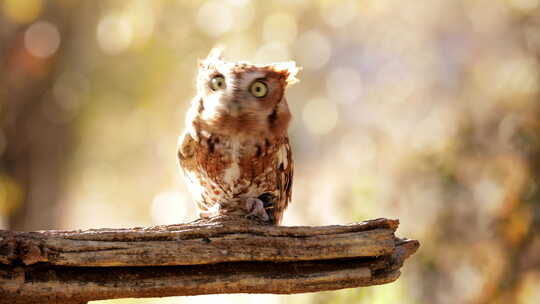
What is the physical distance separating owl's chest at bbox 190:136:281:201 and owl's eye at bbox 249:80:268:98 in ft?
0.63

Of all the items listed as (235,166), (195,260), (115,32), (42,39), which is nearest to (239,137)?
(235,166)

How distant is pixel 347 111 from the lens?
636 cm

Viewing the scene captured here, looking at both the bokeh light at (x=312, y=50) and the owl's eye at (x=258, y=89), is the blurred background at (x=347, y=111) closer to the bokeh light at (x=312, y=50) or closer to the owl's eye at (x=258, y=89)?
the bokeh light at (x=312, y=50)

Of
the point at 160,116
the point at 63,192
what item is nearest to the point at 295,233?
the point at 160,116

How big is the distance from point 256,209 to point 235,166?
199 mm

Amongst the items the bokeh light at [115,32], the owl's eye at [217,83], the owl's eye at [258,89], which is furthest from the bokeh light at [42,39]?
the owl's eye at [258,89]

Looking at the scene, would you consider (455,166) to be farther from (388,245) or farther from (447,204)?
(388,245)

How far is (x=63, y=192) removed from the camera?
7438 millimetres

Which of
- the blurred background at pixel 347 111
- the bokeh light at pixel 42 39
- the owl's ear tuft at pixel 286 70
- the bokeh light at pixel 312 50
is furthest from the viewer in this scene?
the bokeh light at pixel 42 39

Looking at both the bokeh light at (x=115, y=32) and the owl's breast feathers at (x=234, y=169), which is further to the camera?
the bokeh light at (x=115, y=32)

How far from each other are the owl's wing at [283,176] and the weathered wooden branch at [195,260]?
663 mm

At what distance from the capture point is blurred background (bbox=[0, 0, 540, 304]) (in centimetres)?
552

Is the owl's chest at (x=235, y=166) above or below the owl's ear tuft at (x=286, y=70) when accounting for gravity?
below

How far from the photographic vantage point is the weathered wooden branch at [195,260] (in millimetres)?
1971
